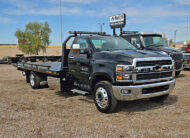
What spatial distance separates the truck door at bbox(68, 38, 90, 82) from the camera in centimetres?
597

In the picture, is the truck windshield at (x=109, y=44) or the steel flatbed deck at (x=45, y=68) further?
the steel flatbed deck at (x=45, y=68)

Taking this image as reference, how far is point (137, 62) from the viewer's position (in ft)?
15.9

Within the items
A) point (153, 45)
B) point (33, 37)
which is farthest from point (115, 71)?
point (33, 37)

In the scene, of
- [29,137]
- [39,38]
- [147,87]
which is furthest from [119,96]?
[39,38]

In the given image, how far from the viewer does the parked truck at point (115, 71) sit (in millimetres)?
4855

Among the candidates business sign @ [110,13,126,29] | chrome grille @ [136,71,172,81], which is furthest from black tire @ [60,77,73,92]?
business sign @ [110,13,126,29]

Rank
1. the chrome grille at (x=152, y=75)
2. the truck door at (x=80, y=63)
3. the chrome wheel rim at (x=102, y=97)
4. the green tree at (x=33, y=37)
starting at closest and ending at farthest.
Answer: the chrome grille at (x=152, y=75) → the chrome wheel rim at (x=102, y=97) → the truck door at (x=80, y=63) → the green tree at (x=33, y=37)

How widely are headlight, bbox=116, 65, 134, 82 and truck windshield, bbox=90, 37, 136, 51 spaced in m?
1.29

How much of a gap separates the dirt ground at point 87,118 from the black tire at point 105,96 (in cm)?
17

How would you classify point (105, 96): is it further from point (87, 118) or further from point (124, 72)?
point (124, 72)

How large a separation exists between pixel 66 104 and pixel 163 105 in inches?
113

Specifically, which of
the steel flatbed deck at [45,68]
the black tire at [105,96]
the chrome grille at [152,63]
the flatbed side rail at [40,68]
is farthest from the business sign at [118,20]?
the black tire at [105,96]

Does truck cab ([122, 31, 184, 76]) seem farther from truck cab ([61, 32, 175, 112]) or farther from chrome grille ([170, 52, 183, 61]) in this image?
truck cab ([61, 32, 175, 112])

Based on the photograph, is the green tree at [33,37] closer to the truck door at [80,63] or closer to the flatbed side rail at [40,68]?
the flatbed side rail at [40,68]
